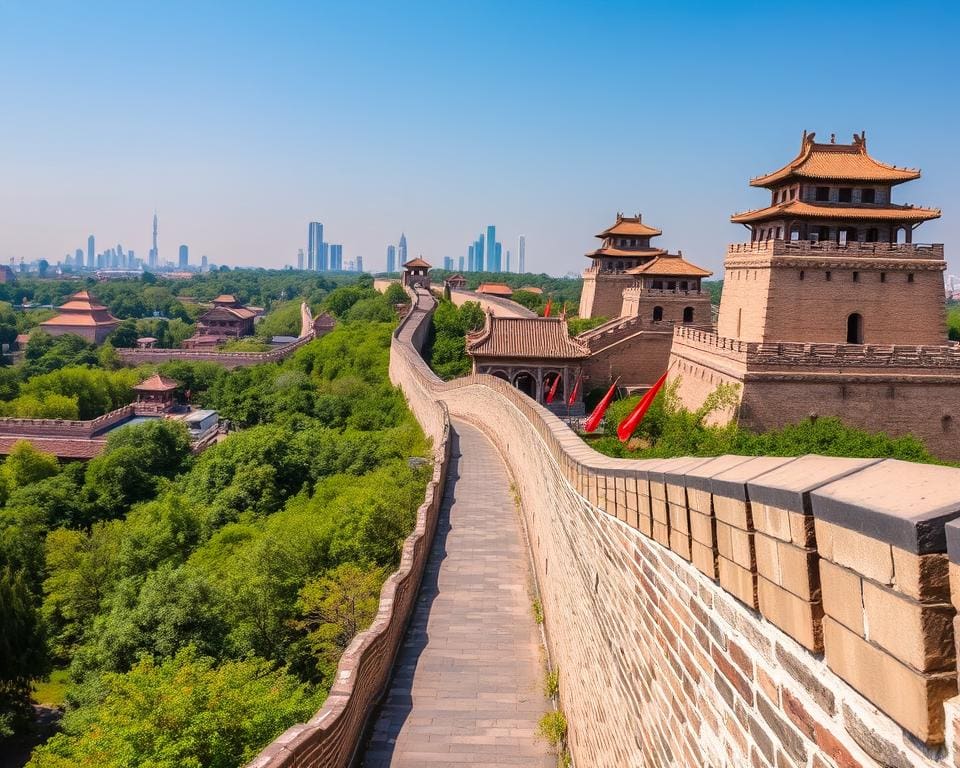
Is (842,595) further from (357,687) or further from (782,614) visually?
(357,687)

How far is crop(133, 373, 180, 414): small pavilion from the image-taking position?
52.5 metres

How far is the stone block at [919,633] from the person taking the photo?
1.54 meters

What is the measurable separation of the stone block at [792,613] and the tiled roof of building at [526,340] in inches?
1161

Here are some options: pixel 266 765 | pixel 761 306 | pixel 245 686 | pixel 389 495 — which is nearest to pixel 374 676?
pixel 245 686

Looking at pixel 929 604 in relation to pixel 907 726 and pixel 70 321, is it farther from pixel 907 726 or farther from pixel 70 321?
pixel 70 321

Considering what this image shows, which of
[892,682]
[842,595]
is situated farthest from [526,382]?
[892,682]

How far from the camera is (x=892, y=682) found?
5.36 ft

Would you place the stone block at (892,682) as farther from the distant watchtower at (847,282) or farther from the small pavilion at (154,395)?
the small pavilion at (154,395)

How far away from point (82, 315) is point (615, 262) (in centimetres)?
6637

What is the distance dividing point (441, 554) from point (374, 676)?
5.27m

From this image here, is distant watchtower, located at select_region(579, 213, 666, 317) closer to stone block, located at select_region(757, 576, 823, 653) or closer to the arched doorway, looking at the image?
the arched doorway

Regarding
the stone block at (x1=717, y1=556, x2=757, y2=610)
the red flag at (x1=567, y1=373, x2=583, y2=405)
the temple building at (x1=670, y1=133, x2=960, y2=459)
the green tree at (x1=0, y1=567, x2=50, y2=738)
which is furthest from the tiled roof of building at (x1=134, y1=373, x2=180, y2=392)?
the stone block at (x1=717, y1=556, x2=757, y2=610)

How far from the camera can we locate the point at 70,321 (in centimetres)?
8612

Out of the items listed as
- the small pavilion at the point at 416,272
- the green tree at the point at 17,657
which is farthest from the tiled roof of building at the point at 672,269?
the small pavilion at the point at 416,272
